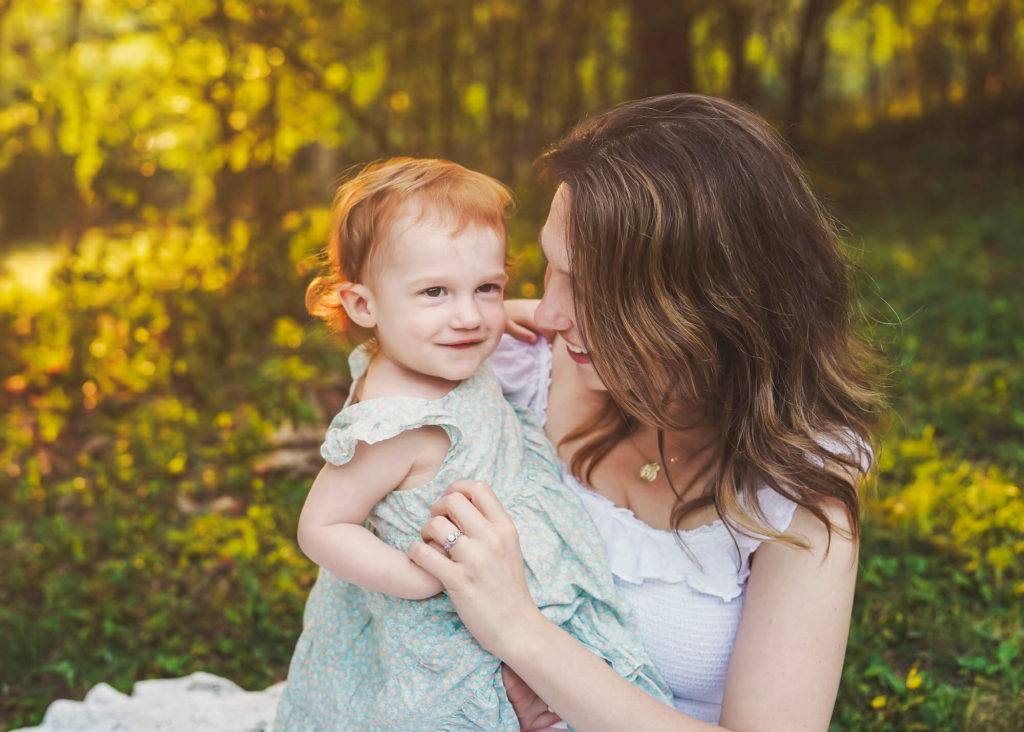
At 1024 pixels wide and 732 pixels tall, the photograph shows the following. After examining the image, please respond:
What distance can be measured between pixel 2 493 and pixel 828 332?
11.9 ft

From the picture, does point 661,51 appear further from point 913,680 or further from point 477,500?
point 477,500

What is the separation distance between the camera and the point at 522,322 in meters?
2.36

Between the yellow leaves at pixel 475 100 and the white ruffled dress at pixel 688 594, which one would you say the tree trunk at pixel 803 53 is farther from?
the white ruffled dress at pixel 688 594

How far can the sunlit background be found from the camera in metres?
3.18

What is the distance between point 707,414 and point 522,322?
591 millimetres

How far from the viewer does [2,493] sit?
13.5 feet

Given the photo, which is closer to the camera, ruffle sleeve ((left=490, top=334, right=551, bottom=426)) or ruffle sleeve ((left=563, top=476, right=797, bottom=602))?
ruffle sleeve ((left=563, top=476, right=797, bottom=602))

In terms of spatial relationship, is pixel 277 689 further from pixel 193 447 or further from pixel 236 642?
pixel 193 447

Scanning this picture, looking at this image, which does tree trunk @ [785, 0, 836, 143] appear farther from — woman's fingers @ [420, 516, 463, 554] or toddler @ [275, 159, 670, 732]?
woman's fingers @ [420, 516, 463, 554]

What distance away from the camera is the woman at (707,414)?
1.68 m

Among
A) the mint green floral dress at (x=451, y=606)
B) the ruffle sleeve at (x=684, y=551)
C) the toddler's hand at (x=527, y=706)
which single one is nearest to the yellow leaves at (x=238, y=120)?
the mint green floral dress at (x=451, y=606)

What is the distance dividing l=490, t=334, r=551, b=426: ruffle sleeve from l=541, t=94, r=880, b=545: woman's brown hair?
47 centimetres

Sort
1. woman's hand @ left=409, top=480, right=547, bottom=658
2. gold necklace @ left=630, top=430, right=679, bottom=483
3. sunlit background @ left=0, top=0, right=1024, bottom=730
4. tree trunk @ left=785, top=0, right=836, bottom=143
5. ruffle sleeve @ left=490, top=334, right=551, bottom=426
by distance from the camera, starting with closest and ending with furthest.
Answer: woman's hand @ left=409, top=480, right=547, bottom=658, gold necklace @ left=630, top=430, right=679, bottom=483, ruffle sleeve @ left=490, top=334, right=551, bottom=426, sunlit background @ left=0, top=0, right=1024, bottom=730, tree trunk @ left=785, top=0, right=836, bottom=143

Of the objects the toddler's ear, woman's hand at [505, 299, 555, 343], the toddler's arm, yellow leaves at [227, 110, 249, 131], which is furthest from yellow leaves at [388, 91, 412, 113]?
the toddler's arm
